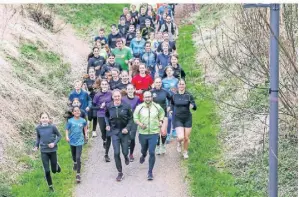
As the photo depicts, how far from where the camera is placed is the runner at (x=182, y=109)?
43.4 ft

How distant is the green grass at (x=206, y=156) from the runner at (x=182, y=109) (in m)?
0.40

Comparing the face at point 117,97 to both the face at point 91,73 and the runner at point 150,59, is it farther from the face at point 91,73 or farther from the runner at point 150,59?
the runner at point 150,59

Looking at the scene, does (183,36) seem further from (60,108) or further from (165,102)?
(165,102)

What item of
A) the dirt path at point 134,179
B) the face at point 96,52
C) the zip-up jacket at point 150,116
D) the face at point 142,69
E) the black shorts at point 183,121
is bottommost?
the dirt path at point 134,179

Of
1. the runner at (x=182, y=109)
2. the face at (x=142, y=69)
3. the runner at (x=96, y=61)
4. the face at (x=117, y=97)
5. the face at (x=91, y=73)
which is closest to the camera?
the face at (x=117, y=97)

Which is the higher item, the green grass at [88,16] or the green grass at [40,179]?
the green grass at [88,16]

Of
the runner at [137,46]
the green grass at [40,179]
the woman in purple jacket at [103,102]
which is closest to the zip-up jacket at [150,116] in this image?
the woman in purple jacket at [103,102]

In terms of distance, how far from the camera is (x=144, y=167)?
Answer: 44.9 feet

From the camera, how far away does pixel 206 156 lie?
14.0 metres

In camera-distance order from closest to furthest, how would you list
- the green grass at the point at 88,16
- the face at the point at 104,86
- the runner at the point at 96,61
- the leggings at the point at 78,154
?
the leggings at the point at 78,154
the face at the point at 104,86
the runner at the point at 96,61
the green grass at the point at 88,16

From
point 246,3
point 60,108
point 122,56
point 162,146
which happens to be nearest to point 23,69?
point 60,108

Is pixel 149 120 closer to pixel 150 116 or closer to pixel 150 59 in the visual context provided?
pixel 150 116

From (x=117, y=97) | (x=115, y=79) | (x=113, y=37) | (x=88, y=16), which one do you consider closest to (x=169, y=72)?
(x=115, y=79)

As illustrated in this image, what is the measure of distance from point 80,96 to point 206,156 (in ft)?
10.1
